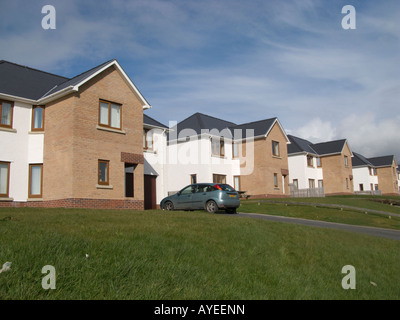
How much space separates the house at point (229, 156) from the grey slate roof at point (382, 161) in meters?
38.9

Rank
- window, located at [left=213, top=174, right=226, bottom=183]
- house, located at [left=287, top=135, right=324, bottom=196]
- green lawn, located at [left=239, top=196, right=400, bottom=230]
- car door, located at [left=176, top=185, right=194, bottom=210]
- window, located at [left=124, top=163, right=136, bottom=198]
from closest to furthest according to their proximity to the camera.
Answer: car door, located at [left=176, top=185, right=194, bottom=210], green lawn, located at [left=239, top=196, right=400, bottom=230], window, located at [left=124, top=163, right=136, bottom=198], window, located at [left=213, top=174, right=226, bottom=183], house, located at [left=287, top=135, right=324, bottom=196]

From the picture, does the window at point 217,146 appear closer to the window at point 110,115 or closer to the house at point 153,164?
the house at point 153,164

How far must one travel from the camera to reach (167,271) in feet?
21.0

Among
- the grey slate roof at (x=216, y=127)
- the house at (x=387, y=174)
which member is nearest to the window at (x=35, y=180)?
the grey slate roof at (x=216, y=127)

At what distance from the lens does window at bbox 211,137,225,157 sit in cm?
3500

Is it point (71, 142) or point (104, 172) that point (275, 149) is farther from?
point (71, 142)

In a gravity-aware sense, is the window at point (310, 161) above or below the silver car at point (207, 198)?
above

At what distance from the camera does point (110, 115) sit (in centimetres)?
2077

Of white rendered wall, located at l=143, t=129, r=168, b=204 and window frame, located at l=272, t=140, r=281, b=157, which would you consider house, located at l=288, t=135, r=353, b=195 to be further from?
white rendered wall, located at l=143, t=129, r=168, b=204

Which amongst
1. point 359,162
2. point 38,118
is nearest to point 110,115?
point 38,118

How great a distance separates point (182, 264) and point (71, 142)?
13.5 metres

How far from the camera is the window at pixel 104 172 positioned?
64.7 ft

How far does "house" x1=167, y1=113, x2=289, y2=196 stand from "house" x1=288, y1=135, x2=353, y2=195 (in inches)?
364

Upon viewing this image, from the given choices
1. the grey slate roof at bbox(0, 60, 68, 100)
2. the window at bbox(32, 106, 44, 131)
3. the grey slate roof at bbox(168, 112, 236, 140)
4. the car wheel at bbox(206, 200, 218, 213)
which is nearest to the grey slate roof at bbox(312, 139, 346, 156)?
the grey slate roof at bbox(168, 112, 236, 140)
